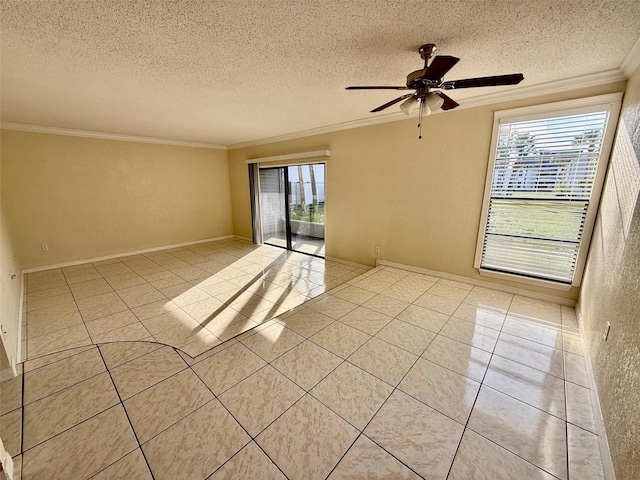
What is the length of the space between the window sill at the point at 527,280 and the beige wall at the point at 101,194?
228 inches

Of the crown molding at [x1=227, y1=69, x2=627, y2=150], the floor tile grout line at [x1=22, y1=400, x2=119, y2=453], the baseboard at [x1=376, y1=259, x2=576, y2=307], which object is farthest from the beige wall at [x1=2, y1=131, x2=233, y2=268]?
the baseboard at [x1=376, y1=259, x2=576, y2=307]

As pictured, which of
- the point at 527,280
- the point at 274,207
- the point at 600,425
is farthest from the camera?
the point at 274,207

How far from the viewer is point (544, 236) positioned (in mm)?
2787

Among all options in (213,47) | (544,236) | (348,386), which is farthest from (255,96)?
(544,236)

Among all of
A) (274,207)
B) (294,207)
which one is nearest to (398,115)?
(294,207)

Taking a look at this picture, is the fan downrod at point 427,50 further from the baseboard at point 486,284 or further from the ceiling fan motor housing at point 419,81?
the baseboard at point 486,284

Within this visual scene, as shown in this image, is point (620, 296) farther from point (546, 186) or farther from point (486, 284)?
point (486, 284)

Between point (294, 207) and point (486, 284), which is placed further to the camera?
point (294, 207)

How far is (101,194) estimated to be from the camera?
463 centimetres

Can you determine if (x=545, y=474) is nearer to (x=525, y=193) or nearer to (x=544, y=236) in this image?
(x=544, y=236)

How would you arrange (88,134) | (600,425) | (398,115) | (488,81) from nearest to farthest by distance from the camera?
(600,425), (488,81), (398,115), (88,134)

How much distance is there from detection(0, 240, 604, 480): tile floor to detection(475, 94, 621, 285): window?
1.95ft

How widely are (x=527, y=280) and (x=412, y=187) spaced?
1771 mm

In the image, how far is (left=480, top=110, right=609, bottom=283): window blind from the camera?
2.49 m
